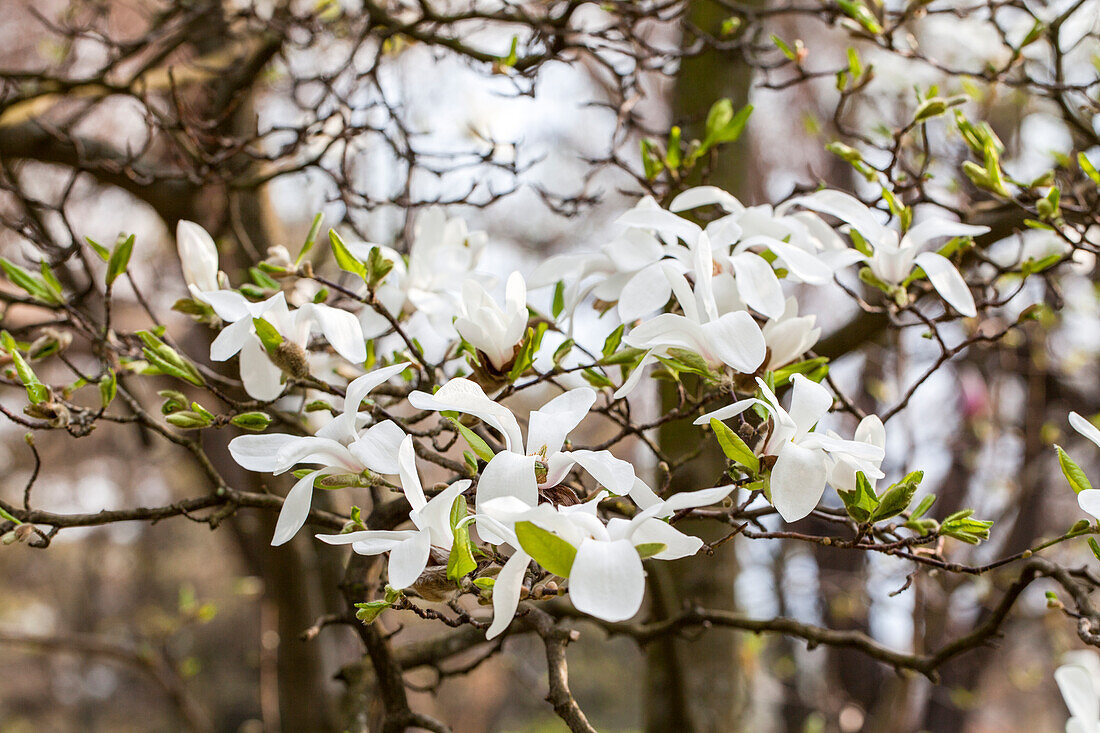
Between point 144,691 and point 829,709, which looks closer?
point 829,709

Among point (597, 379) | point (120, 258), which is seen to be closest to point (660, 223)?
point (597, 379)

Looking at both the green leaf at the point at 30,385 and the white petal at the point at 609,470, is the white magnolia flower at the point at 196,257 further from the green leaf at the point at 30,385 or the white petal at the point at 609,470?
the white petal at the point at 609,470

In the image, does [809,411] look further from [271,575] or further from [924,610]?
[924,610]

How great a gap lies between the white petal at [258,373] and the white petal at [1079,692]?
759 mm

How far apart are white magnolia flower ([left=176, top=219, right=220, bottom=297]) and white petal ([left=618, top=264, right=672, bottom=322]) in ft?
1.60

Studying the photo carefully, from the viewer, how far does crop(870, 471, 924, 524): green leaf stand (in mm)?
719

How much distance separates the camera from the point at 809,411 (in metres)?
0.67

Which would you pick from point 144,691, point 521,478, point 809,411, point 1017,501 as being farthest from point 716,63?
point 144,691

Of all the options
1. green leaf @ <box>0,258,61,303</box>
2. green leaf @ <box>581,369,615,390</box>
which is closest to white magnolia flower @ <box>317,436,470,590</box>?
green leaf @ <box>581,369,615,390</box>

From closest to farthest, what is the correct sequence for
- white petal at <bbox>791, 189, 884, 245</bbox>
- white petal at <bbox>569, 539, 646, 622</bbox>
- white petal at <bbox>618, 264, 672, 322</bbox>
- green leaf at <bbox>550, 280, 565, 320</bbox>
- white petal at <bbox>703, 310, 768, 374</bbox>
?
1. white petal at <bbox>569, 539, 646, 622</bbox>
2. white petal at <bbox>703, 310, 768, 374</bbox>
3. white petal at <bbox>618, 264, 672, 322</bbox>
4. white petal at <bbox>791, 189, 884, 245</bbox>
5. green leaf at <bbox>550, 280, 565, 320</bbox>

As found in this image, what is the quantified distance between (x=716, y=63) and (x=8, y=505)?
1631 millimetres

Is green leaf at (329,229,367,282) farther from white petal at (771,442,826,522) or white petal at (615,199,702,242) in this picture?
white petal at (771,442,826,522)

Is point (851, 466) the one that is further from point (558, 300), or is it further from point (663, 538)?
point (558, 300)

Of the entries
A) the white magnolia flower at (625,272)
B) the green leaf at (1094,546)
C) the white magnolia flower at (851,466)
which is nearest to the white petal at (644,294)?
the white magnolia flower at (625,272)
